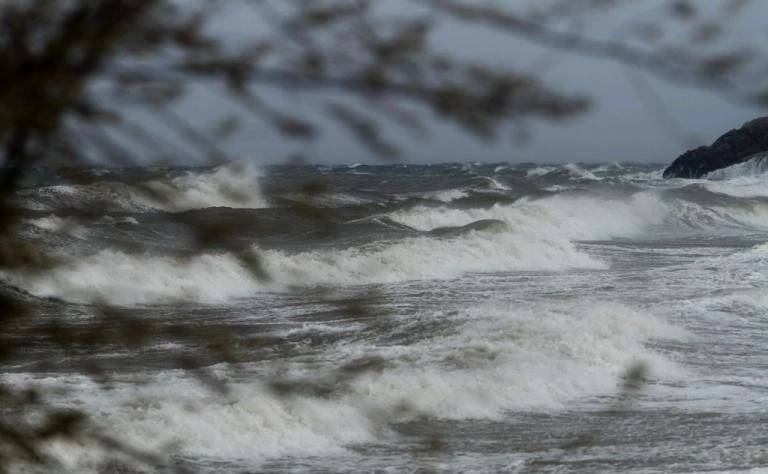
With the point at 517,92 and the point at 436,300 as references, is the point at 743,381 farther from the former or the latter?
the point at 517,92

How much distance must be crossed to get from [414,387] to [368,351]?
192cm

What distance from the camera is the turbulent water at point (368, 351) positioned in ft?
8.18

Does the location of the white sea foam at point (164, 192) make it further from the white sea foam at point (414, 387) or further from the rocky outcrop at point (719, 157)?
the rocky outcrop at point (719, 157)

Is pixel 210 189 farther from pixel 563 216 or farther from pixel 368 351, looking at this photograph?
pixel 563 216

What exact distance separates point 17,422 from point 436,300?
53.4ft

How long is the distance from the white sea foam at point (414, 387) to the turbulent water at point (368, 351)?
0.03 m

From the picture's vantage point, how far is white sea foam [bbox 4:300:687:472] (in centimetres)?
911

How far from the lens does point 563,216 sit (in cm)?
3788

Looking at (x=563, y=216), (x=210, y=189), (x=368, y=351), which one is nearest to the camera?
(x=210, y=189)

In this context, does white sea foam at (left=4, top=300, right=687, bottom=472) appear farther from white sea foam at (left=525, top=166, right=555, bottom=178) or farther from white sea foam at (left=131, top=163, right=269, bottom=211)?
white sea foam at (left=525, top=166, right=555, bottom=178)

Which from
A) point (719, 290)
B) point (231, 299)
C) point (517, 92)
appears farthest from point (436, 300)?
point (517, 92)

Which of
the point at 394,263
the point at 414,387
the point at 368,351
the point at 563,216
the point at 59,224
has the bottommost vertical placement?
the point at 414,387

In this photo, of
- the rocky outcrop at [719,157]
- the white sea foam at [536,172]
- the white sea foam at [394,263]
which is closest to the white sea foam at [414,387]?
the white sea foam at [394,263]

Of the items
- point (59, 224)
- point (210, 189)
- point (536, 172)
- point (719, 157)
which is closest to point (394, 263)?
point (59, 224)
